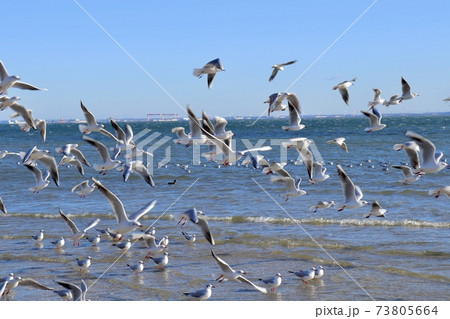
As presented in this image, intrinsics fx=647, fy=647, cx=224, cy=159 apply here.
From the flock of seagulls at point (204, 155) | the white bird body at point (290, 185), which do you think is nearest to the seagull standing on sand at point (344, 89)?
the flock of seagulls at point (204, 155)

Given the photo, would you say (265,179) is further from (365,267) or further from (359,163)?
(365,267)

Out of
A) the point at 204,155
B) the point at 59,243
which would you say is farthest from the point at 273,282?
the point at 59,243

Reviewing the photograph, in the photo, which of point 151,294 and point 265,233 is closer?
point 151,294

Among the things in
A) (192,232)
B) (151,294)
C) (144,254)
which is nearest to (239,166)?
(192,232)

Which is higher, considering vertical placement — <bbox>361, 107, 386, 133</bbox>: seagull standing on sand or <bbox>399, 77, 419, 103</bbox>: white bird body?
<bbox>399, 77, 419, 103</bbox>: white bird body

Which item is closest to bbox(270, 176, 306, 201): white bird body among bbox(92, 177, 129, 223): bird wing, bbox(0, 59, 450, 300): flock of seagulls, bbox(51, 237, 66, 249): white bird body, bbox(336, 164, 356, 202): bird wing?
bbox(0, 59, 450, 300): flock of seagulls

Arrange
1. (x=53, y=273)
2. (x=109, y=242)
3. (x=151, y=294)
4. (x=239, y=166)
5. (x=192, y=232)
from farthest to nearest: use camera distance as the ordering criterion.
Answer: (x=239, y=166) → (x=192, y=232) → (x=109, y=242) → (x=53, y=273) → (x=151, y=294)

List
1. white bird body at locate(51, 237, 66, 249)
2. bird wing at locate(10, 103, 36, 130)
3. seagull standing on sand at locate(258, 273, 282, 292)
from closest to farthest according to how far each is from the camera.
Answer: seagull standing on sand at locate(258, 273, 282, 292), bird wing at locate(10, 103, 36, 130), white bird body at locate(51, 237, 66, 249)

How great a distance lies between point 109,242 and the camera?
45.8ft

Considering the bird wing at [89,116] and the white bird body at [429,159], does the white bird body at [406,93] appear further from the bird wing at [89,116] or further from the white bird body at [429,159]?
the bird wing at [89,116]

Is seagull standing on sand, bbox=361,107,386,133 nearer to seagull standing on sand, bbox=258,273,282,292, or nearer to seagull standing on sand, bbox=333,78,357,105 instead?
seagull standing on sand, bbox=333,78,357,105

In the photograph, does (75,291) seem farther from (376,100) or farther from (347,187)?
(376,100)

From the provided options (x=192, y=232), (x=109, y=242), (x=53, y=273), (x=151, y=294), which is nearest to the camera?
(x=151, y=294)

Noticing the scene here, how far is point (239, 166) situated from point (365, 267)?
16551mm
